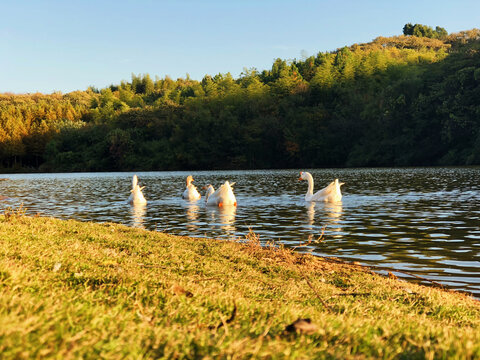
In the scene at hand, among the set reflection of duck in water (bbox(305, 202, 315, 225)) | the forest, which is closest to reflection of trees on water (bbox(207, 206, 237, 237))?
reflection of duck in water (bbox(305, 202, 315, 225))

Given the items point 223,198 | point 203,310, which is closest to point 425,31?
point 223,198

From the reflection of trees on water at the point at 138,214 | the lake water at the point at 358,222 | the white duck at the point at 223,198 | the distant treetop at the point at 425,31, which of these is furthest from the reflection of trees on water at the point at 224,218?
the distant treetop at the point at 425,31

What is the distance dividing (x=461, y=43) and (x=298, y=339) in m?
77.3

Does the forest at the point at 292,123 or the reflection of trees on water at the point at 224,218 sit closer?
the reflection of trees on water at the point at 224,218

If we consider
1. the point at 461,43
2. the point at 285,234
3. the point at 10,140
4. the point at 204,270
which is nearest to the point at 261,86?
the point at 461,43

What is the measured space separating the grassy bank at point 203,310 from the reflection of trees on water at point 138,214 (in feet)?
26.6

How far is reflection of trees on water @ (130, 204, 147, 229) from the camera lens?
15.5 m

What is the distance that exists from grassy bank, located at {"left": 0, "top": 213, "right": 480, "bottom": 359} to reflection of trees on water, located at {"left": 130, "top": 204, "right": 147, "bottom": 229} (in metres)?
8.10

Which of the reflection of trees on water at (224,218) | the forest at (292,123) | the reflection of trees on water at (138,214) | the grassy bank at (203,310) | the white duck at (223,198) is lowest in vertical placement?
the reflection of trees on water at (138,214)

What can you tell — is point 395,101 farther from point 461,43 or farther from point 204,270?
point 204,270

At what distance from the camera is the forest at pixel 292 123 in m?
66.4

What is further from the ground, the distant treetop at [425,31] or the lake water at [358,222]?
the distant treetop at [425,31]

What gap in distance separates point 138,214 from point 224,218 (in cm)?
370

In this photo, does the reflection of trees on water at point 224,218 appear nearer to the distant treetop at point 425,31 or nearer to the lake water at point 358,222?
the lake water at point 358,222
